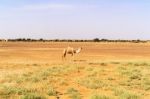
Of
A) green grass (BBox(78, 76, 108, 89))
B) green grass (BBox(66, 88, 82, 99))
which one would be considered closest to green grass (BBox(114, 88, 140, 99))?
green grass (BBox(66, 88, 82, 99))

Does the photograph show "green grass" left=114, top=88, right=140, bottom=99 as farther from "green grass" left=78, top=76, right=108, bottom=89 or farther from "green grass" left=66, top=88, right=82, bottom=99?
"green grass" left=78, top=76, right=108, bottom=89

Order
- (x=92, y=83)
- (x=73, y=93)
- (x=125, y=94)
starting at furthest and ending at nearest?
(x=92, y=83), (x=73, y=93), (x=125, y=94)

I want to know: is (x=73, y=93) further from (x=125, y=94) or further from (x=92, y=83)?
(x=92, y=83)

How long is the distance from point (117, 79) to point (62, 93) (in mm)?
5147

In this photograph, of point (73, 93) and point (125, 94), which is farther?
point (73, 93)

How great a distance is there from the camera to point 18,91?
15.8 m

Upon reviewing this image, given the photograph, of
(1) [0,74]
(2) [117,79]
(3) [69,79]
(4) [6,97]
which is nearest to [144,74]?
(2) [117,79]

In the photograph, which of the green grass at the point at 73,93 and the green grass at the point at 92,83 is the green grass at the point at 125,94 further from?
the green grass at the point at 92,83

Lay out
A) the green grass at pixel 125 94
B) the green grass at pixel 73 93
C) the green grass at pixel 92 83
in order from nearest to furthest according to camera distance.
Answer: the green grass at pixel 125 94 < the green grass at pixel 73 93 < the green grass at pixel 92 83

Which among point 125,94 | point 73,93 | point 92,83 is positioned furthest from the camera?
point 92,83

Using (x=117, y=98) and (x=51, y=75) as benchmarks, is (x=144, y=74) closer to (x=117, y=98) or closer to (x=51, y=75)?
(x=51, y=75)

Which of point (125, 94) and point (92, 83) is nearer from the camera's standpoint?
point (125, 94)

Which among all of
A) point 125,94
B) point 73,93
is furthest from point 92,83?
point 125,94

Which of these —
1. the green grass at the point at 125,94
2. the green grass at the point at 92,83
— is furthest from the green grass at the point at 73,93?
the green grass at the point at 125,94
